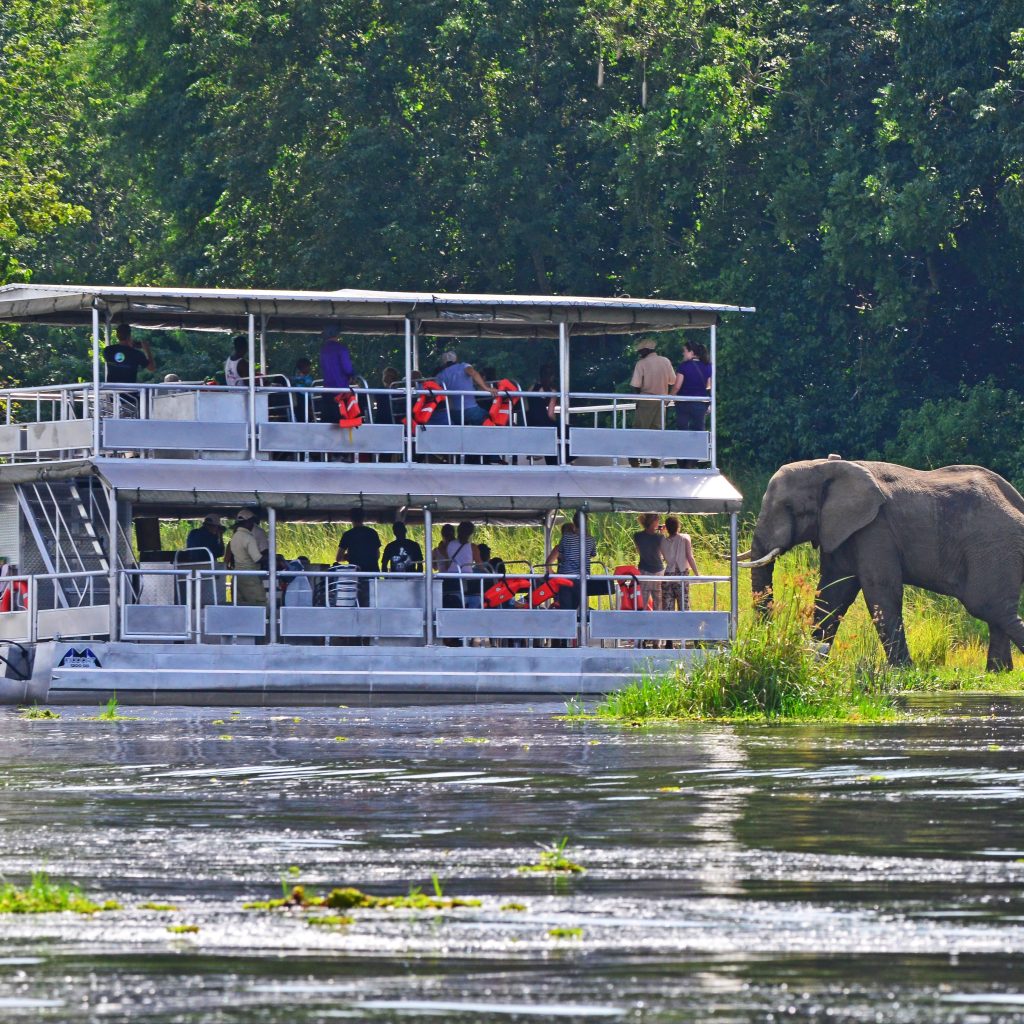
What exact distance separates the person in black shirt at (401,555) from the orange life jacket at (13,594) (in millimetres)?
3562

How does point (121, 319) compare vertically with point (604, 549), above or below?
above

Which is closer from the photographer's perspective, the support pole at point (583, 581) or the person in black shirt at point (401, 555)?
the support pole at point (583, 581)

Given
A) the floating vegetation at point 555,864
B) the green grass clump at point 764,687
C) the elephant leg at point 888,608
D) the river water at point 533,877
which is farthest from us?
the elephant leg at point 888,608

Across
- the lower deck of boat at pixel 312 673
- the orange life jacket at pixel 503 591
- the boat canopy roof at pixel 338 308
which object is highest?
the boat canopy roof at pixel 338 308

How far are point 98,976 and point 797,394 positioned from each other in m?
36.1

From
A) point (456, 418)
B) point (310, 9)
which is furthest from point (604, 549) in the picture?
point (310, 9)

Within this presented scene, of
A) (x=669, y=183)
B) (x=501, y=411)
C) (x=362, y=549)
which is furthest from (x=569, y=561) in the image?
(x=669, y=183)

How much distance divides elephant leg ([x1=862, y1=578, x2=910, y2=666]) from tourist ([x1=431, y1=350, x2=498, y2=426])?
615 cm

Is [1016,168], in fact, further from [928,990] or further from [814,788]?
[928,990]

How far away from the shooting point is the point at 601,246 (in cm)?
4666

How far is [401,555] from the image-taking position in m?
25.3

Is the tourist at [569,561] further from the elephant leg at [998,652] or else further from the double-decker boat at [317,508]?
the elephant leg at [998,652]

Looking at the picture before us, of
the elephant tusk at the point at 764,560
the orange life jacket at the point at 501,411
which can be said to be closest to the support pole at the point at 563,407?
the orange life jacket at the point at 501,411

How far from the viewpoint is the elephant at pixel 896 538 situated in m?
29.9
